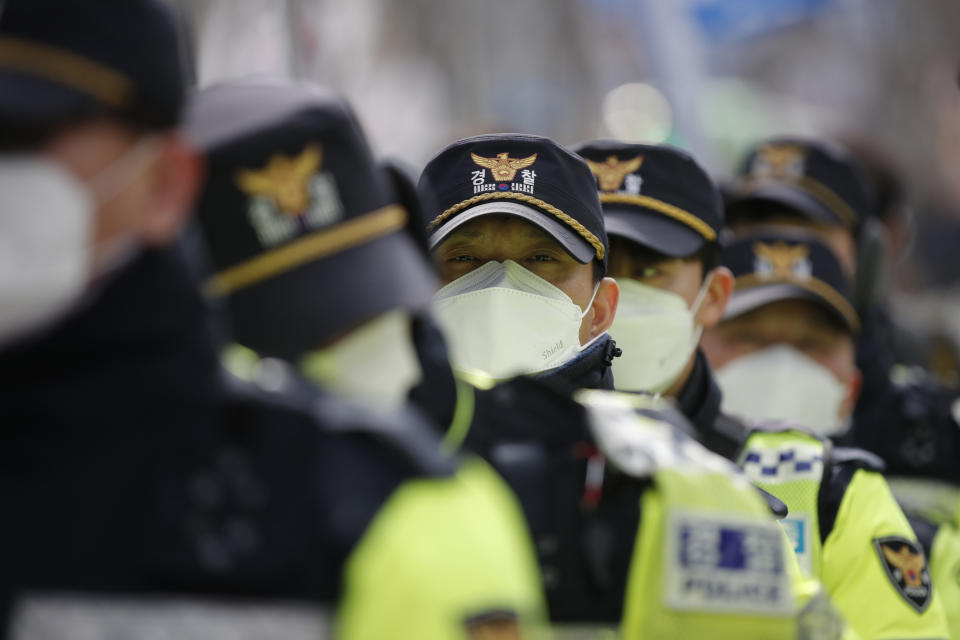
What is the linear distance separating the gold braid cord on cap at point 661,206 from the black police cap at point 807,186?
2607 mm

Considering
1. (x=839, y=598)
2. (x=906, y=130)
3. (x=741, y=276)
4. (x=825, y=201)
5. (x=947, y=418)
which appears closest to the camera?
(x=839, y=598)

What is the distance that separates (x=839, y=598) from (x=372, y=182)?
1.83 metres

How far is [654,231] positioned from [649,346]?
0.33 meters

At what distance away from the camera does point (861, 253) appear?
7516 millimetres

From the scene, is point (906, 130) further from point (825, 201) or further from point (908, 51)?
point (825, 201)

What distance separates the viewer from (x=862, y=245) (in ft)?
24.8

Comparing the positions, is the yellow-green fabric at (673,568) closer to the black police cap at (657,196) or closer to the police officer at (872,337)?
the black police cap at (657,196)

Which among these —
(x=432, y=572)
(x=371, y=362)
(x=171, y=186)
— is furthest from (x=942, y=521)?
(x=171, y=186)

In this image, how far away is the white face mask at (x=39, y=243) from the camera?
79.4 inches

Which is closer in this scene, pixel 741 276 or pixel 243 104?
pixel 243 104

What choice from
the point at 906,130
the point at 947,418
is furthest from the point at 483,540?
the point at 906,130

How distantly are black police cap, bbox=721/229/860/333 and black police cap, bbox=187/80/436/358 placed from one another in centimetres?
289

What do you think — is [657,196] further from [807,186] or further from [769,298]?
[807,186]

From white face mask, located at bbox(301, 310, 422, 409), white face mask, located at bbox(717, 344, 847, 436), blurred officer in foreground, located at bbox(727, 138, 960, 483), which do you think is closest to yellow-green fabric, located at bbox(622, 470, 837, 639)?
white face mask, located at bbox(301, 310, 422, 409)
